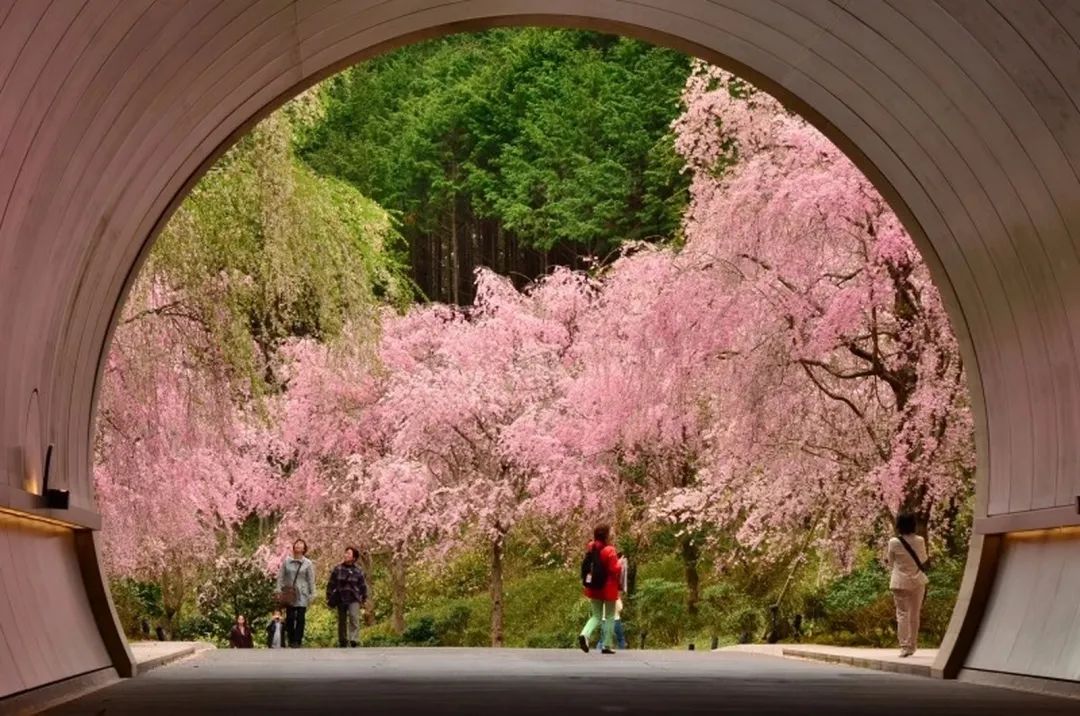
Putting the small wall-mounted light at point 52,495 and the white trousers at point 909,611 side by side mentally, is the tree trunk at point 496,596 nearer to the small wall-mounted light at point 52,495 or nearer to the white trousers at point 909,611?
the white trousers at point 909,611

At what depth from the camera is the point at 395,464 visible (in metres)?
38.7

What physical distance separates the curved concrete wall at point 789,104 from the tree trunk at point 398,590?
986 inches

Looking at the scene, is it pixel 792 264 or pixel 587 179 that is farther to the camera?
pixel 587 179

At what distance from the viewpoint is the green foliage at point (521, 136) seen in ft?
168

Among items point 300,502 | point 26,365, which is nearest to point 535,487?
point 300,502

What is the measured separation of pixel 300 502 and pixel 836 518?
18301mm

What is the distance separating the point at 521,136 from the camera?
54688mm

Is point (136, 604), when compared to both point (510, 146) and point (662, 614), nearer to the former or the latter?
point (662, 614)

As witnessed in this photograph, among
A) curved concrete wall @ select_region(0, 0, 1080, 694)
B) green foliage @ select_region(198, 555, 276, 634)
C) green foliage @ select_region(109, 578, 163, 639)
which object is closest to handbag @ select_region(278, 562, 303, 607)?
green foliage @ select_region(109, 578, 163, 639)

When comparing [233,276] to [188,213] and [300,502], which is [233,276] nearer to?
[188,213]

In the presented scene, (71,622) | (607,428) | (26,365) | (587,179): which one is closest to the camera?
(26,365)

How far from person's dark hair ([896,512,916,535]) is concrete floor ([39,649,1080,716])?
1.47 meters

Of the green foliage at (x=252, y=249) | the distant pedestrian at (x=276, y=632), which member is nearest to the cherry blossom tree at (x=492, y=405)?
the distant pedestrian at (x=276, y=632)

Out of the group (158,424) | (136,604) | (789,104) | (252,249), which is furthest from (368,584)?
(789,104)
